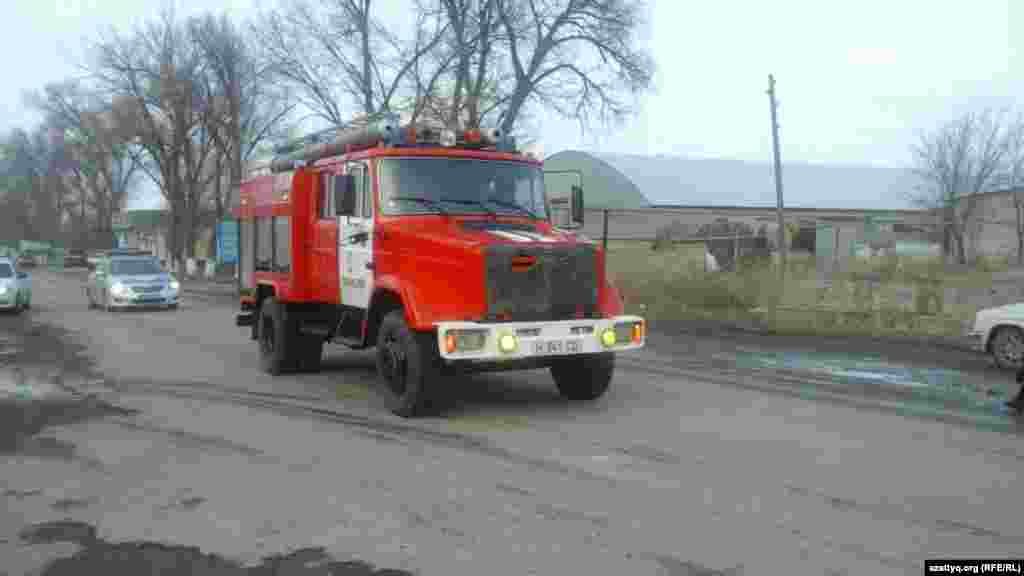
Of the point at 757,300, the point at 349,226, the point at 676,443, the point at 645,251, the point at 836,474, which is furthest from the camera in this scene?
the point at 645,251

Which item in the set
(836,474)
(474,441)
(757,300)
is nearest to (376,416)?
(474,441)

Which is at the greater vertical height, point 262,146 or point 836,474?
A: point 262,146

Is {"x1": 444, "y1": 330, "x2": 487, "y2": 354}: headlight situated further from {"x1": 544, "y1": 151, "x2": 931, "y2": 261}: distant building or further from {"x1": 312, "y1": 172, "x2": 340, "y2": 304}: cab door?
{"x1": 544, "y1": 151, "x2": 931, "y2": 261}: distant building

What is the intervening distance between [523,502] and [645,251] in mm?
17090

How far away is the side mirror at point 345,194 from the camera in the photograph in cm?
944

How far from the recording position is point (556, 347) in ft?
27.9

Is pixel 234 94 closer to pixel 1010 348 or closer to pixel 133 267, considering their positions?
pixel 133 267

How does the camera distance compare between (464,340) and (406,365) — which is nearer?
(464,340)

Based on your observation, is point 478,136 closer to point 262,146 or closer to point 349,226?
point 349,226

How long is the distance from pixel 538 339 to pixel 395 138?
2753mm

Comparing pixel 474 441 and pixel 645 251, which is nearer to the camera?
pixel 474 441

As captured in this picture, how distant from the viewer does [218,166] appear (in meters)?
47.4

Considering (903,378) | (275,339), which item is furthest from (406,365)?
(903,378)

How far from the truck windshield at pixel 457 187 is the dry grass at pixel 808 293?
9.08 meters
